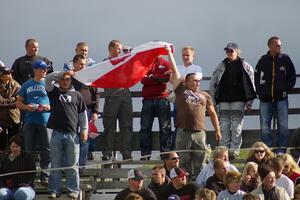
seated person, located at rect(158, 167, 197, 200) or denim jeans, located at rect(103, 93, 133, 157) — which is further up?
denim jeans, located at rect(103, 93, 133, 157)

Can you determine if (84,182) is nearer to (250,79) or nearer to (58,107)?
(58,107)

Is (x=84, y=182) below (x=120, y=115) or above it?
below

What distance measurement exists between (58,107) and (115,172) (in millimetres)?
2068

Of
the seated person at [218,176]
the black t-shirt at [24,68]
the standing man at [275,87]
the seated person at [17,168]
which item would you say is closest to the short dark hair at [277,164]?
the seated person at [218,176]

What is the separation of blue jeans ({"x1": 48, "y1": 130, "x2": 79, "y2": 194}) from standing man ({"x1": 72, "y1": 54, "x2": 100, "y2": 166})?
0.85m

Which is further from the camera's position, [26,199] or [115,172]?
[115,172]

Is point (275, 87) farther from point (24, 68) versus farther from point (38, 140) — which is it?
point (24, 68)

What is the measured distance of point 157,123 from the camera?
63.9ft

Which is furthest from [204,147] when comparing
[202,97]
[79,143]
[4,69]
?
[4,69]

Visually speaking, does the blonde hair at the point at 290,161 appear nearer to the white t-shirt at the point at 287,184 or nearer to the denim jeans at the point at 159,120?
the white t-shirt at the point at 287,184

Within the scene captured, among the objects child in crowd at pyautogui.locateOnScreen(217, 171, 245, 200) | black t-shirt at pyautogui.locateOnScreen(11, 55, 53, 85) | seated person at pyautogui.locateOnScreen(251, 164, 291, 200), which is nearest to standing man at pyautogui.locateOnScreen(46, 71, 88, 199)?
black t-shirt at pyautogui.locateOnScreen(11, 55, 53, 85)

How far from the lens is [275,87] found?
18.9 metres

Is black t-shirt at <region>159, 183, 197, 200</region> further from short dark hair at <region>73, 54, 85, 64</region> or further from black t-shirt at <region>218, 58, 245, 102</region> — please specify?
black t-shirt at <region>218, 58, 245, 102</region>

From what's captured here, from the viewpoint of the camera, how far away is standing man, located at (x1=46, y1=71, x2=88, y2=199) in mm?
17047
